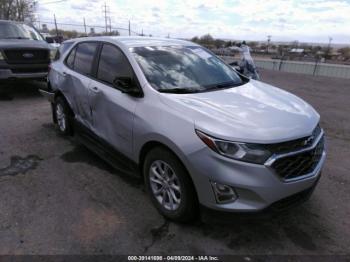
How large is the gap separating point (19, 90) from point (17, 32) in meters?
1.72

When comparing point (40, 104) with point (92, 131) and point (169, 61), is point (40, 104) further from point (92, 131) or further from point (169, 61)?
point (169, 61)

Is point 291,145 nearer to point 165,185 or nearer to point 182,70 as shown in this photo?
point 165,185

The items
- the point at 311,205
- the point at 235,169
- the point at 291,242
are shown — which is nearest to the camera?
the point at 235,169

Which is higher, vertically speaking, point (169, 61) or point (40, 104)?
point (169, 61)

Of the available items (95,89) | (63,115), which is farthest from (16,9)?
(95,89)

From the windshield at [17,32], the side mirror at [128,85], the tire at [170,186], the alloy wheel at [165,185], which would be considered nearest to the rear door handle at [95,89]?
→ the side mirror at [128,85]

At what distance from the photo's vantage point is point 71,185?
3.79m

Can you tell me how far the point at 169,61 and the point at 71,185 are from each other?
1922mm

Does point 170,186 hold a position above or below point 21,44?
below

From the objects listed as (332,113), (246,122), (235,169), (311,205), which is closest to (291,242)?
(311,205)

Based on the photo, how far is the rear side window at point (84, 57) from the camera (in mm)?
4336

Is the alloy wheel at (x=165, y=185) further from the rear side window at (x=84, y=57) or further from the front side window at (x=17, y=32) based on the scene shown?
the front side window at (x=17, y=32)

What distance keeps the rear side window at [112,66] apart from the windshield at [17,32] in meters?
6.26

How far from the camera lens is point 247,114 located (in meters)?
2.79
